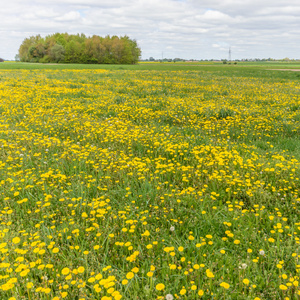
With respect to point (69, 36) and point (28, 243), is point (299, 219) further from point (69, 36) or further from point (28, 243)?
point (69, 36)

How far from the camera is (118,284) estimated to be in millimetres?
2324

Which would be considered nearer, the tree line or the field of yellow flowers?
the field of yellow flowers

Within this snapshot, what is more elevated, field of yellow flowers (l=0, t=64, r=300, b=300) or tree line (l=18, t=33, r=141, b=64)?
tree line (l=18, t=33, r=141, b=64)

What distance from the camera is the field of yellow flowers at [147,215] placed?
2.32m

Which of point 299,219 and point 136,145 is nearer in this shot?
point 299,219

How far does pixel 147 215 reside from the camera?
333cm

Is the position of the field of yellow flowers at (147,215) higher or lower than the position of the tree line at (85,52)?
lower

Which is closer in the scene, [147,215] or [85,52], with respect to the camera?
[147,215]

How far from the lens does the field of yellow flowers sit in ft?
7.60

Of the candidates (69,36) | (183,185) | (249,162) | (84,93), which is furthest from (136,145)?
(69,36)

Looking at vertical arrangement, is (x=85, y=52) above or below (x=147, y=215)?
above

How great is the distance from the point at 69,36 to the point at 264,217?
12733 cm

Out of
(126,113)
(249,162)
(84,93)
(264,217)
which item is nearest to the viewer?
(264,217)

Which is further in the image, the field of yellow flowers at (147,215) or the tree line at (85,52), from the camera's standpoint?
the tree line at (85,52)
